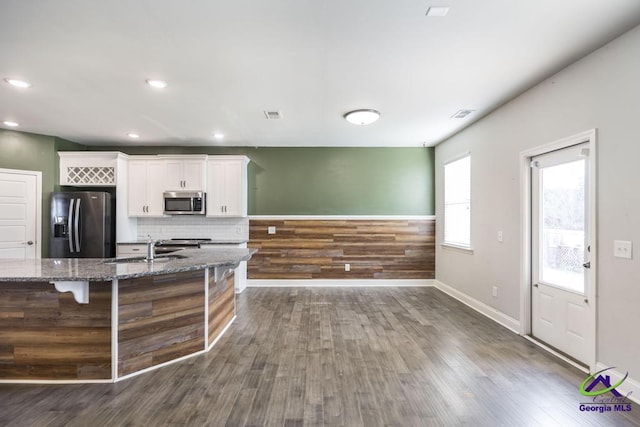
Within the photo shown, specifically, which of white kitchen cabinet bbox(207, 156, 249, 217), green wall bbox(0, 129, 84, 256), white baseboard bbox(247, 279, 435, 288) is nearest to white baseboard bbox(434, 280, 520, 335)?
white baseboard bbox(247, 279, 435, 288)

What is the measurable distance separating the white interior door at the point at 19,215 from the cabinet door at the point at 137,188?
4.24ft

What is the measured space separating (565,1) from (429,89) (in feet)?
4.75

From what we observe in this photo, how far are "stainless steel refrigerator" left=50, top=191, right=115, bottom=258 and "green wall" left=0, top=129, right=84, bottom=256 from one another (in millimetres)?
300

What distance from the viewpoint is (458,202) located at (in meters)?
5.25

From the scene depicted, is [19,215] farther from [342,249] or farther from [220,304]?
[342,249]

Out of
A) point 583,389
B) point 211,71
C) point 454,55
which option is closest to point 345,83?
point 454,55

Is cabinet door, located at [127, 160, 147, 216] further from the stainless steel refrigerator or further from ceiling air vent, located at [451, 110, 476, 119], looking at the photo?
ceiling air vent, located at [451, 110, 476, 119]

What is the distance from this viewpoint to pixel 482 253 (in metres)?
4.40

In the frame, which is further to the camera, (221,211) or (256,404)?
(221,211)

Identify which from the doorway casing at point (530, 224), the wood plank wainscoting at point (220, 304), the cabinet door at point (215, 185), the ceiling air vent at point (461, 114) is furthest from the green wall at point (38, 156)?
the doorway casing at point (530, 224)

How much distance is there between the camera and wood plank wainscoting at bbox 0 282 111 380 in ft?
8.27

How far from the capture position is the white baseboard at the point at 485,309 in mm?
3688

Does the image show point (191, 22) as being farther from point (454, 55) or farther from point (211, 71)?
point (454, 55)

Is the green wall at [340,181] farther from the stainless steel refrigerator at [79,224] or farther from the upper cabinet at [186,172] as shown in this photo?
the stainless steel refrigerator at [79,224]
